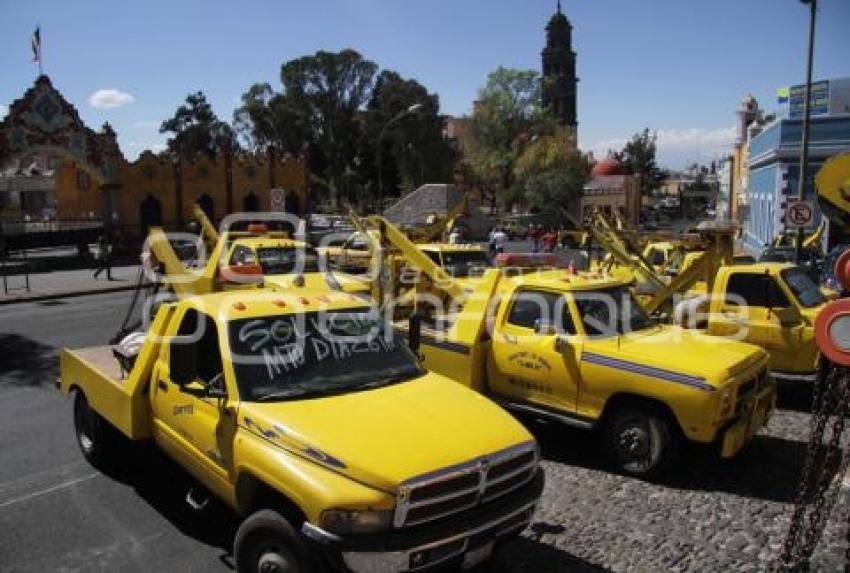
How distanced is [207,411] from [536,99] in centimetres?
6943

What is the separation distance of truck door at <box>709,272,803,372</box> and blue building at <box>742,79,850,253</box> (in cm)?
1490

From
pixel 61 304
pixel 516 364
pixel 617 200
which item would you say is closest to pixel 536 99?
pixel 617 200

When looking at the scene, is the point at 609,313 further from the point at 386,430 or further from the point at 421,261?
the point at 386,430

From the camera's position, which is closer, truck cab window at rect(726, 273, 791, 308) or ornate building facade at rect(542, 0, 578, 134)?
truck cab window at rect(726, 273, 791, 308)

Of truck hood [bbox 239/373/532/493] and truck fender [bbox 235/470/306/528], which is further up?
truck hood [bbox 239/373/532/493]

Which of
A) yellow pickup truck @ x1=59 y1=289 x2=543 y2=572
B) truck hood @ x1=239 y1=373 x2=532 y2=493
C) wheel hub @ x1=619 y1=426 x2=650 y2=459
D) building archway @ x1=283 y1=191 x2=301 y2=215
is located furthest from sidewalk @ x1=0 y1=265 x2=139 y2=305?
wheel hub @ x1=619 y1=426 x2=650 y2=459

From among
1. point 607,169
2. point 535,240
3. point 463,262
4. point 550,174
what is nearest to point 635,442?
point 463,262

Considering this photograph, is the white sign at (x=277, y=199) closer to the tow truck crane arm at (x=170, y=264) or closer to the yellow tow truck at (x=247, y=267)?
the yellow tow truck at (x=247, y=267)

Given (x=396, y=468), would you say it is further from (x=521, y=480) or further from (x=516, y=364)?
(x=516, y=364)

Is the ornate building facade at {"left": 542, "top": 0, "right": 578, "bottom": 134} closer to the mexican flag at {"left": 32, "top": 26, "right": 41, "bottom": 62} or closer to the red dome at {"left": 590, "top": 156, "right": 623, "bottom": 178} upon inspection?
the red dome at {"left": 590, "top": 156, "right": 623, "bottom": 178}

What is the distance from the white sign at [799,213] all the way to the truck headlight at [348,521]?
15.0 metres

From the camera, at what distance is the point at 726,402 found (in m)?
6.68

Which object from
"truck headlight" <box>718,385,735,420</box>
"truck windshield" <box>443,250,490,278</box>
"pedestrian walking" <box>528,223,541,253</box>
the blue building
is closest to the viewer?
"truck headlight" <box>718,385,735,420</box>

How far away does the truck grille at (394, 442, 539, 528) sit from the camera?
4.12m
